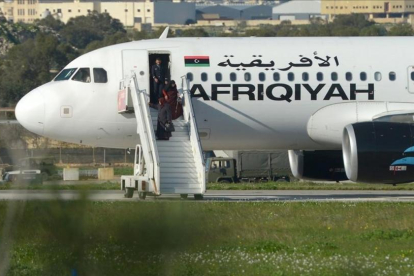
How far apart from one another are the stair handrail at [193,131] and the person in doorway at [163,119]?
1.83ft

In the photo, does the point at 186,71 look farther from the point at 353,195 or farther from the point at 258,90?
the point at 353,195

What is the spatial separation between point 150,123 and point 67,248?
1854cm

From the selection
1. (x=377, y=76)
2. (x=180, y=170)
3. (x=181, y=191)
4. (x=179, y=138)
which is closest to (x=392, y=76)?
(x=377, y=76)

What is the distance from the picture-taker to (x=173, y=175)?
2806 centimetres

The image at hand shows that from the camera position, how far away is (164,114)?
29.4 metres

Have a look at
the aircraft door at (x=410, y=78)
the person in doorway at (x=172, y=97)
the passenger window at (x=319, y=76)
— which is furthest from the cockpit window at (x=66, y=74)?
the aircraft door at (x=410, y=78)

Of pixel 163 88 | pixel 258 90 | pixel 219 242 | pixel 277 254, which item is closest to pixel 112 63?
pixel 163 88

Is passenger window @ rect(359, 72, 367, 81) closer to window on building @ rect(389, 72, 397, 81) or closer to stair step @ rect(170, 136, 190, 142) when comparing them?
window on building @ rect(389, 72, 397, 81)

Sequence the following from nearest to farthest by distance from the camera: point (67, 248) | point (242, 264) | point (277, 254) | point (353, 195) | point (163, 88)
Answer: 1. point (67, 248)
2. point (242, 264)
3. point (277, 254)
4. point (163, 88)
5. point (353, 195)

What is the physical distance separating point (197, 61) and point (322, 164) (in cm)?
544

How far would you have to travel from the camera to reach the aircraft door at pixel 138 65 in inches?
1201

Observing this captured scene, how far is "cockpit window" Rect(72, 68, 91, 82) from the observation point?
31281 millimetres

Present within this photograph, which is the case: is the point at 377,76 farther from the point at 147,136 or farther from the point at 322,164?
the point at 147,136

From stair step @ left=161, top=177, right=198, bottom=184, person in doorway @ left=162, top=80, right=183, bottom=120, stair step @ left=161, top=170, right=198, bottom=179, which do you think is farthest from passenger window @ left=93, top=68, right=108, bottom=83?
stair step @ left=161, top=177, right=198, bottom=184
